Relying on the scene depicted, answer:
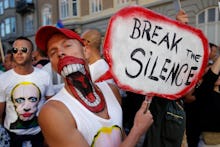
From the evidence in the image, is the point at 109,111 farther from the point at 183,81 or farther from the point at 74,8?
the point at 74,8

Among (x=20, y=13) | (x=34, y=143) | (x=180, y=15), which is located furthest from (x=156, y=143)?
(x=20, y=13)

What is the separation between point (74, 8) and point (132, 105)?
852 inches

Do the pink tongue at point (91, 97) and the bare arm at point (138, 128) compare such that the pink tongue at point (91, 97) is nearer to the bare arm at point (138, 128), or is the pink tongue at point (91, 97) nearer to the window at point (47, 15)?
the bare arm at point (138, 128)

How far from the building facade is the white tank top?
2.52m

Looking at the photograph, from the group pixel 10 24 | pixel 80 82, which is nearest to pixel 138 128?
pixel 80 82

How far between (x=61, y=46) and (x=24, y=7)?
29.0m

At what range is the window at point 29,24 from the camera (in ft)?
94.0

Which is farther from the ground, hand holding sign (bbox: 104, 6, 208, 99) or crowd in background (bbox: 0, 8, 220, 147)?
hand holding sign (bbox: 104, 6, 208, 99)

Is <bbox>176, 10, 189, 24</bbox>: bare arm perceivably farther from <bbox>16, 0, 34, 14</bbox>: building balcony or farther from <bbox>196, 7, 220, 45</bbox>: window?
<bbox>16, 0, 34, 14</bbox>: building balcony

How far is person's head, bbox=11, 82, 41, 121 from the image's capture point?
9.26 feet

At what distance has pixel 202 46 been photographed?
Answer: 5.97ft

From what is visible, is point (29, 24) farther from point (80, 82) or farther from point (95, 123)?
point (95, 123)

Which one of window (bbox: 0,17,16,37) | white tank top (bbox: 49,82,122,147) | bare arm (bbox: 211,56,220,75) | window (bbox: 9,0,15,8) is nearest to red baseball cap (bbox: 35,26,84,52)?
white tank top (bbox: 49,82,122,147)

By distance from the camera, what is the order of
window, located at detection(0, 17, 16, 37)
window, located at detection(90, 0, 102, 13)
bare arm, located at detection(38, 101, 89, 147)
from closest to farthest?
bare arm, located at detection(38, 101, 89, 147) < window, located at detection(90, 0, 102, 13) < window, located at detection(0, 17, 16, 37)
